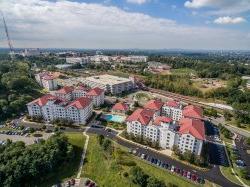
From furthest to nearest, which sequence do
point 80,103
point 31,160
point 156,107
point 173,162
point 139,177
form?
point 156,107 → point 80,103 → point 173,162 → point 31,160 → point 139,177

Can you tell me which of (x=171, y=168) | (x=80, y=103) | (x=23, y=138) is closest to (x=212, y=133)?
(x=171, y=168)

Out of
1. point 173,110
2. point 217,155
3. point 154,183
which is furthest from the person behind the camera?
point 173,110

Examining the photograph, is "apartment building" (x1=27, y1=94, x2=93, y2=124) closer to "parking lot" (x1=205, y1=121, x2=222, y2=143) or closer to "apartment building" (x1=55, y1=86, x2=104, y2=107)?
"apartment building" (x1=55, y1=86, x2=104, y2=107)

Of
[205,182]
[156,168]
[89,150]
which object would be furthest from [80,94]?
[205,182]

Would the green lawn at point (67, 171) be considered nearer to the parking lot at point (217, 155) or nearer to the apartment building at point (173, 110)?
the apartment building at point (173, 110)

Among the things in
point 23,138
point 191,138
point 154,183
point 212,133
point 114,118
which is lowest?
point 23,138

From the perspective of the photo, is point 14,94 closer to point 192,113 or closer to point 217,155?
point 192,113

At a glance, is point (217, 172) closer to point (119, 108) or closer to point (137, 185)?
point (137, 185)
